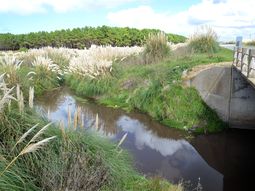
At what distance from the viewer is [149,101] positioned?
14.2m

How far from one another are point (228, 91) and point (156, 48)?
18.1 ft

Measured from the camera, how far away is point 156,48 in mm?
18172

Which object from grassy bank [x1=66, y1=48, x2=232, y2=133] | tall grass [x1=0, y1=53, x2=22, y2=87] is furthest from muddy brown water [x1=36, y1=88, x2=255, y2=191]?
tall grass [x1=0, y1=53, x2=22, y2=87]

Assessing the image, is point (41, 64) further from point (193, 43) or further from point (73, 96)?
point (193, 43)

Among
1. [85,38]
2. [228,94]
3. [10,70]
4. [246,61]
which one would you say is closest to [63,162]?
[246,61]

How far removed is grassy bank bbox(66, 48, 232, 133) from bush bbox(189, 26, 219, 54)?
1.78 meters

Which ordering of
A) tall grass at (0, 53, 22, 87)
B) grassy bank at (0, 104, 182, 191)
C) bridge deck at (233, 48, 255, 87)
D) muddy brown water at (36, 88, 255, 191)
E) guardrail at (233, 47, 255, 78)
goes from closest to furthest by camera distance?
grassy bank at (0, 104, 182, 191)
muddy brown water at (36, 88, 255, 191)
bridge deck at (233, 48, 255, 87)
guardrail at (233, 47, 255, 78)
tall grass at (0, 53, 22, 87)

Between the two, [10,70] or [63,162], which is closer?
[63,162]

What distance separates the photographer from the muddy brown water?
8.59 meters

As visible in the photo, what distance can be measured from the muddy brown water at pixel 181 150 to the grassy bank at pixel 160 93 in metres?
0.48

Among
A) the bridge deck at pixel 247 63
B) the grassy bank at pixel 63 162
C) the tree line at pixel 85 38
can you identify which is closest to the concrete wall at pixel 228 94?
the bridge deck at pixel 247 63

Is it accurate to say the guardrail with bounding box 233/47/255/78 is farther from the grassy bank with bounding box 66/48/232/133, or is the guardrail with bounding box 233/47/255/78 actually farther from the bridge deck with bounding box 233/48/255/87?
the grassy bank with bounding box 66/48/232/133

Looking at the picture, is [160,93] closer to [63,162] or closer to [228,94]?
[228,94]

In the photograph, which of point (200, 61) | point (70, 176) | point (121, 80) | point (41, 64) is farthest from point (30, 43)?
point (70, 176)
